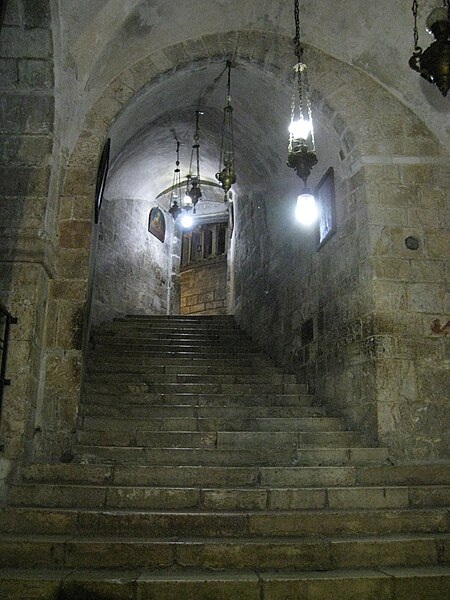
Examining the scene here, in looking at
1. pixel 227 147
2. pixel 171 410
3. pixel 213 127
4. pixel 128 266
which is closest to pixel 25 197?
pixel 171 410

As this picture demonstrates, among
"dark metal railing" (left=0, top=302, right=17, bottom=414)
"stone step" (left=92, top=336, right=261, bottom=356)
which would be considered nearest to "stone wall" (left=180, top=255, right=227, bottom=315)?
"stone step" (left=92, top=336, right=261, bottom=356)

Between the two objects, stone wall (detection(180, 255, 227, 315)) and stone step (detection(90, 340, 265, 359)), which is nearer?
stone step (detection(90, 340, 265, 359))

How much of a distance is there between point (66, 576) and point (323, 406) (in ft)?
10.0

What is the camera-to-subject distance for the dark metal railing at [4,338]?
3.58 m

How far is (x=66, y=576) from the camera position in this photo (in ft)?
8.61

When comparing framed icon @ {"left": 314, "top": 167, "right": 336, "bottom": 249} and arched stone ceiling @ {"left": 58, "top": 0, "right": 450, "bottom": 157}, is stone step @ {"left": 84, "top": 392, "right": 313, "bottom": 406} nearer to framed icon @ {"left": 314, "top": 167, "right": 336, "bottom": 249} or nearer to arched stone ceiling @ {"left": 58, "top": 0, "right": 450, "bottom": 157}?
framed icon @ {"left": 314, "top": 167, "right": 336, "bottom": 249}

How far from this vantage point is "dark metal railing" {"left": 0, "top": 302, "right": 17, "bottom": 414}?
3582mm

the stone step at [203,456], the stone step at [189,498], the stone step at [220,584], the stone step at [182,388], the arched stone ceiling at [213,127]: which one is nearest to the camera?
the stone step at [220,584]

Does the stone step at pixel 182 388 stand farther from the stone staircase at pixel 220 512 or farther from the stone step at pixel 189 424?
the stone step at pixel 189 424

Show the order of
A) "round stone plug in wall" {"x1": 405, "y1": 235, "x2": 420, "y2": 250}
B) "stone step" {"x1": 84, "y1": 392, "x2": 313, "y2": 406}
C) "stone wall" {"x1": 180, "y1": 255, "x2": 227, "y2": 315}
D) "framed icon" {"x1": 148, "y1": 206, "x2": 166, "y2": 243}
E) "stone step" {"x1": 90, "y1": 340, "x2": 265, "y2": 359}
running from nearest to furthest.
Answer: "round stone plug in wall" {"x1": 405, "y1": 235, "x2": 420, "y2": 250} → "stone step" {"x1": 84, "y1": 392, "x2": 313, "y2": 406} → "stone step" {"x1": 90, "y1": 340, "x2": 265, "y2": 359} → "framed icon" {"x1": 148, "y1": 206, "x2": 166, "y2": 243} → "stone wall" {"x1": 180, "y1": 255, "x2": 227, "y2": 315}

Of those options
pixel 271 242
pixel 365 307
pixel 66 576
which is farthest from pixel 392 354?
pixel 271 242

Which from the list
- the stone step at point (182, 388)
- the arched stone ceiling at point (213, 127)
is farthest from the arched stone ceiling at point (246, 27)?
the stone step at point (182, 388)

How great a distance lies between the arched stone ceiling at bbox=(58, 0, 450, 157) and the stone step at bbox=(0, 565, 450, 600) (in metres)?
3.55

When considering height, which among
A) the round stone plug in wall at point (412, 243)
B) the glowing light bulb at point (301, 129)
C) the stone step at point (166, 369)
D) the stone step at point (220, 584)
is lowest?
the stone step at point (220, 584)
